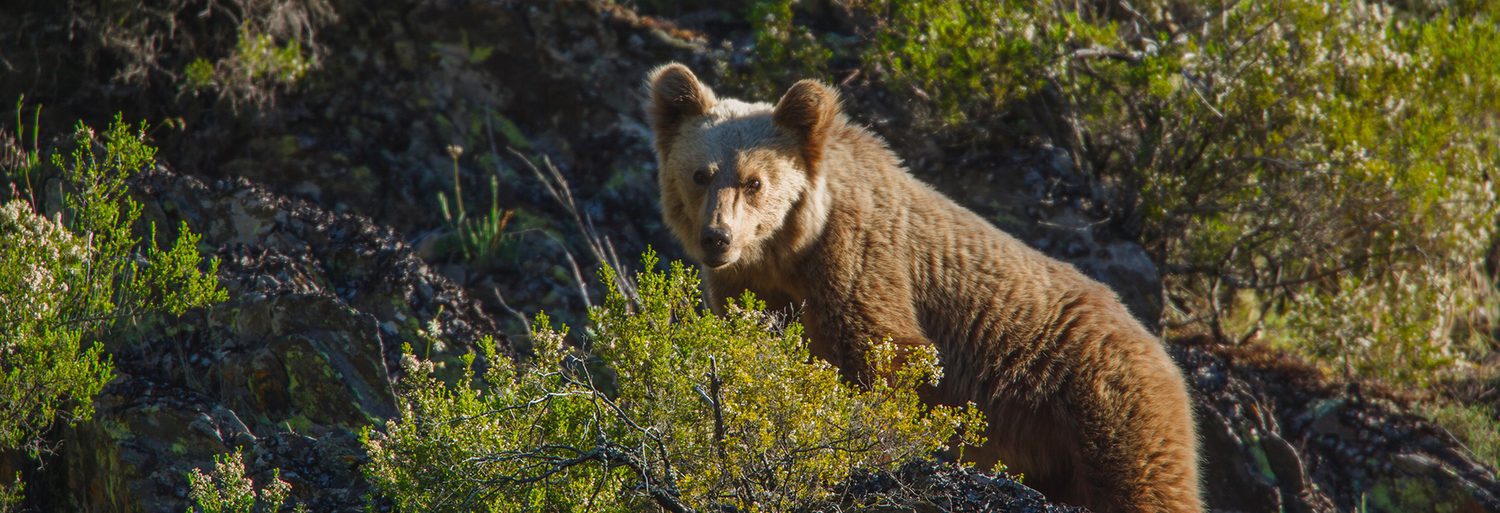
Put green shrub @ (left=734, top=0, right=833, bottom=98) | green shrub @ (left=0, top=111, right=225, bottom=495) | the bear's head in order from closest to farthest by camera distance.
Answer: green shrub @ (left=0, top=111, right=225, bottom=495), the bear's head, green shrub @ (left=734, top=0, right=833, bottom=98)

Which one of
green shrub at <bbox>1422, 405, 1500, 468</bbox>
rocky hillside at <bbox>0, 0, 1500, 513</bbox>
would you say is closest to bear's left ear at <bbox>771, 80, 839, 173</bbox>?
rocky hillside at <bbox>0, 0, 1500, 513</bbox>

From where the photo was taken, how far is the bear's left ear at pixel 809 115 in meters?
5.80

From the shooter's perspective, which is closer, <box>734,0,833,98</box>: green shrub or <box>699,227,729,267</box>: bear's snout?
<box>699,227,729,267</box>: bear's snout

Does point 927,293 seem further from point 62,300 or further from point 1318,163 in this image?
point 62,300

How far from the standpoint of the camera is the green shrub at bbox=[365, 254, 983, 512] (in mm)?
3879

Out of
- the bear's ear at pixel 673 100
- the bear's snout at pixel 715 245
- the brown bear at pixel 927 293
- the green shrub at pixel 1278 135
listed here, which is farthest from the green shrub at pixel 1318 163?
the bear's snout at pixel 715 245

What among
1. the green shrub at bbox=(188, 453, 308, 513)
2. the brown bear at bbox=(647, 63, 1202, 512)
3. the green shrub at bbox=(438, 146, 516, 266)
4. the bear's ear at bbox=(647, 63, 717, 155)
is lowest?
the green shrub at bbox=(438, 146, 516, 266)

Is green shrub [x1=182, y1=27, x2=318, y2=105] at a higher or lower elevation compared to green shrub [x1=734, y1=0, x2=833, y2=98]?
lower

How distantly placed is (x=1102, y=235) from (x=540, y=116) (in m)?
3.74

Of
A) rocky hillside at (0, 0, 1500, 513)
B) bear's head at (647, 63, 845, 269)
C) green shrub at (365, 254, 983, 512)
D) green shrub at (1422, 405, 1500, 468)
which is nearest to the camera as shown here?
green shrub at (365, 254, 983, 512)

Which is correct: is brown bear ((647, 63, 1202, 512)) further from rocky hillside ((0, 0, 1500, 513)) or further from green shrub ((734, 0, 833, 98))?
green shrub ((734, 0, 833, 98))

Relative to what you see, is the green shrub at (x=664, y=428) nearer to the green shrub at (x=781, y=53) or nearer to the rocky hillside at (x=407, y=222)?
the rocky hillside at (x=407, y=222)

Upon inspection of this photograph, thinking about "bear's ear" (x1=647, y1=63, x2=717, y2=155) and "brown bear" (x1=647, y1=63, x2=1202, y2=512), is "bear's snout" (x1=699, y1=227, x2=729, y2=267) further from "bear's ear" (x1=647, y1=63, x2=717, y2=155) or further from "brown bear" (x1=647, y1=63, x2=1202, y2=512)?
"bear's ear" (x1=647, y1=63, x2=717, y2=155)

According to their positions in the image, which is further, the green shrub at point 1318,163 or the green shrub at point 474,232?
the green shrub at point 1318,163
